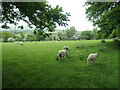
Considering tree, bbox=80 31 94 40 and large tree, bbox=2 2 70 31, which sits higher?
tree, bbox=80 31 94 40

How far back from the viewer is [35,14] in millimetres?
6684

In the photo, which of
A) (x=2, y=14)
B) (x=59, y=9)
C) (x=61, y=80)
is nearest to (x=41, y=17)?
(x=59, y=9)

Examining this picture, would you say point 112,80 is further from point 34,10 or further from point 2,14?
point 2,14

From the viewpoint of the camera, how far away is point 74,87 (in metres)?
4.55

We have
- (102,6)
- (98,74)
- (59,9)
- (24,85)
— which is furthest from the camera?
(102,6)

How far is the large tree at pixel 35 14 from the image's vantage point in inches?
241

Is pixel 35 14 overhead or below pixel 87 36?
below

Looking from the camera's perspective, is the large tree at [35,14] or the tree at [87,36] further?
the tree at [87,36]

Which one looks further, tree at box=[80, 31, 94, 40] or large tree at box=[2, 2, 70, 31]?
tree at box=[80, 31, 94, 40]

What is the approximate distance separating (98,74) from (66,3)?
5446mm

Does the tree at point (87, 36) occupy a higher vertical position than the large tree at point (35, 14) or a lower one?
higher

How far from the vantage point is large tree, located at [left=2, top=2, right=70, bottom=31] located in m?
6.11

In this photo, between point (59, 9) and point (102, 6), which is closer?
point (59, 9)

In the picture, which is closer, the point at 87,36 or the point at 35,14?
the point at 35,14
